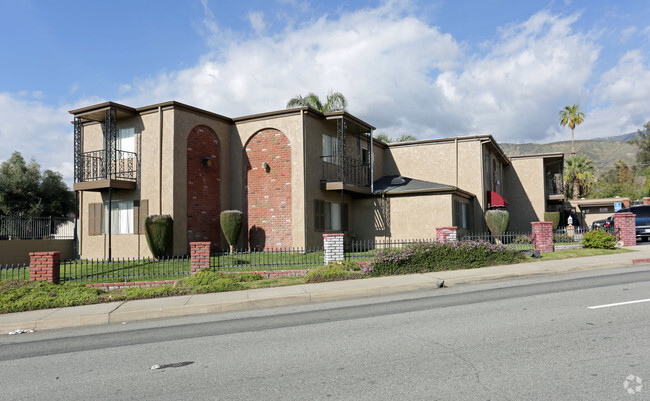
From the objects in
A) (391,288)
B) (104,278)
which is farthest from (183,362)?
(104,278)

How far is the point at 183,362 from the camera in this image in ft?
18.5

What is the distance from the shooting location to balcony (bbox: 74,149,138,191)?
17.9 metres

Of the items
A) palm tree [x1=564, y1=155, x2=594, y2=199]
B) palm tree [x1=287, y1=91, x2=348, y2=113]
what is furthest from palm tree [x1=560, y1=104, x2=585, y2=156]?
palm tree [x1=287, y1=91, x2=348, y2=113]

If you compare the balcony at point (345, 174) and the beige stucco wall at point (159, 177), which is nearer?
the beige stucco wall at point (159, 177)

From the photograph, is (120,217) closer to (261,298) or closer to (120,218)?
(120,218)

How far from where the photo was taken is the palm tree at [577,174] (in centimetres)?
4431

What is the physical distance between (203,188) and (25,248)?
7.52 meters

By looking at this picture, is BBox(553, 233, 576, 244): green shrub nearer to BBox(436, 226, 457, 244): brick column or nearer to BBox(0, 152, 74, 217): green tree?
BBox(436, 226, 457, 244): brick column

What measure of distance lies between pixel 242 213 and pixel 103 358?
41.8 ft

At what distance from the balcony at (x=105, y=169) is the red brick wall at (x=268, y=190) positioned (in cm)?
469

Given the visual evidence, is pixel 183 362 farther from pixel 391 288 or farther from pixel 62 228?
pixel 62 228

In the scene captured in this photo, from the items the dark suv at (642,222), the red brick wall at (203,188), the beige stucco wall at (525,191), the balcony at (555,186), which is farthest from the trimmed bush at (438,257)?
the balcony at (555,186)

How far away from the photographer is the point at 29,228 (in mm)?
18859

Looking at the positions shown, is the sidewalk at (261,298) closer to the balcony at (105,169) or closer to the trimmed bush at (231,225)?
the trimmed bush at (231,225)
